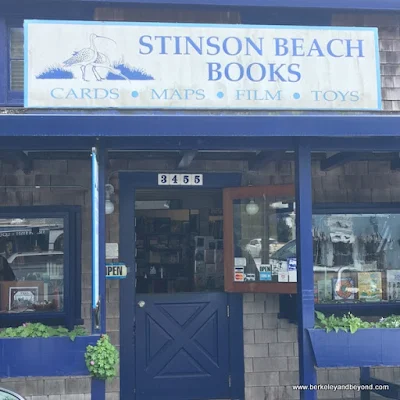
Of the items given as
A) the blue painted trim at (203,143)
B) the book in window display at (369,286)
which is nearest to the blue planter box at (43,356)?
the blue painted trim at (203,143)

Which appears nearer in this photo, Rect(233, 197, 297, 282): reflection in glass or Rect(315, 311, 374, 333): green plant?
Rect(315, 311, 374, 333): green plant

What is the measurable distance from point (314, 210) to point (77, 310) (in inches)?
115

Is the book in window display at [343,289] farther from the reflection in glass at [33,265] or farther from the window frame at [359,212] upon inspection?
the reflection in glass at [33,265]

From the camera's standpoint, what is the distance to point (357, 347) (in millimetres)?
4906

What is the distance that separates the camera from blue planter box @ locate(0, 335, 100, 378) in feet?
15.1

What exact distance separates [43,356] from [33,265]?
1867 mm

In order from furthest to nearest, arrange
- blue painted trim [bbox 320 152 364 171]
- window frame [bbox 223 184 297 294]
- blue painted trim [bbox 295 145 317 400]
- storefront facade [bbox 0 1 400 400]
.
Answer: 1. window frame [bbox 223 184 297 294]
2. blue painted trim [bbox 320 152 364 171]
3. storefront facade [bbox 0 1 400 400]
4. blue painted trim [bbox 295 145 317 400]

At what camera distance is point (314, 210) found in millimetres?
6703

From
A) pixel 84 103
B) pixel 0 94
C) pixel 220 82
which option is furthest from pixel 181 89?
pixel 0 94

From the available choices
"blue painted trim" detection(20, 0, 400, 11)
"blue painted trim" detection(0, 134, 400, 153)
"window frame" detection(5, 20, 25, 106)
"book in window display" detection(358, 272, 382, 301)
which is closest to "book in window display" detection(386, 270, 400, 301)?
"book in window display" detection(358, 272, 382, 301)

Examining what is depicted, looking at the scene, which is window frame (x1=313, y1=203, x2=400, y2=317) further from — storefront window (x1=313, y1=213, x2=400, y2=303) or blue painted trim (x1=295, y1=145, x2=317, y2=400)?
blue painted trim (x1=295, y1=145, x2=317, y2=400)

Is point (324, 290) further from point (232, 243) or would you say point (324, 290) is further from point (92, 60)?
point (92, 60)

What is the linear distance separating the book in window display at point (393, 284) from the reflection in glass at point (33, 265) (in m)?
3.80

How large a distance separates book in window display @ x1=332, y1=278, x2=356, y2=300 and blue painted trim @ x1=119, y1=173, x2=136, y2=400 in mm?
2358
